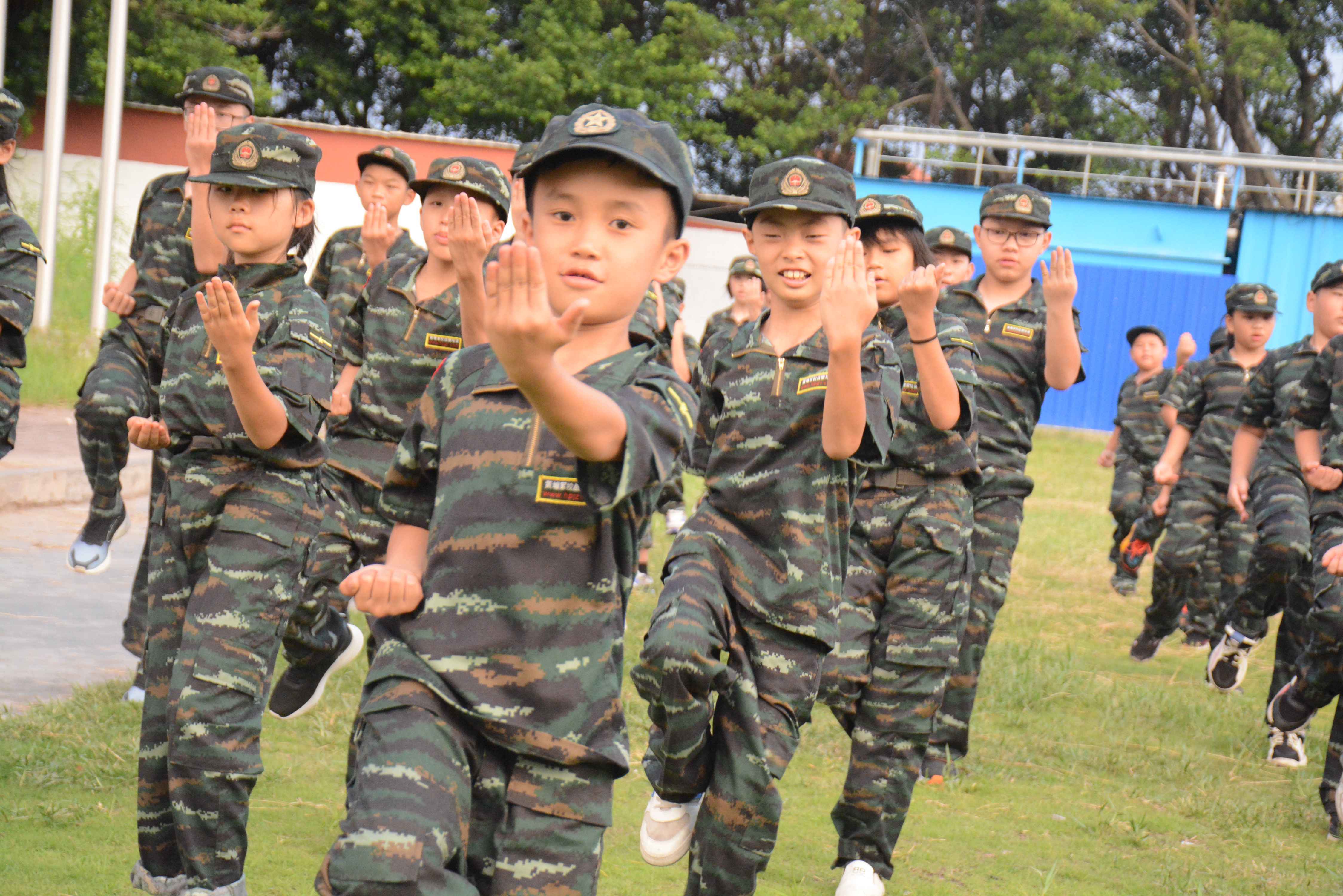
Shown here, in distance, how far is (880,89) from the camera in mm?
33969

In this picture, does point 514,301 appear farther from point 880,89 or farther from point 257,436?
point 880,89

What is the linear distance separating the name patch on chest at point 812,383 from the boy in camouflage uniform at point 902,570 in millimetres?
584

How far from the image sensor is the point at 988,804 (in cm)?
605

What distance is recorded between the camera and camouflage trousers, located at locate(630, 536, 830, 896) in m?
3.98

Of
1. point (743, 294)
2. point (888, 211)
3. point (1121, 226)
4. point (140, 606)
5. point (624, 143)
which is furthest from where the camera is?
point (1121, 226)

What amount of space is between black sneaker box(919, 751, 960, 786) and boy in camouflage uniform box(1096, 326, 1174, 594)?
5.93 m

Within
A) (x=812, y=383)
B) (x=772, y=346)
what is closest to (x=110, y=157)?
(x=772, y=346)

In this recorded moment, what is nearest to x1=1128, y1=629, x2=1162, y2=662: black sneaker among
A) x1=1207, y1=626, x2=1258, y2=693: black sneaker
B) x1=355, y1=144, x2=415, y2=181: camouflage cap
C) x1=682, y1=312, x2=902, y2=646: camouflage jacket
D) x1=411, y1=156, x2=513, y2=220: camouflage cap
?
x1=1207, y1=626, x2=1258, y2=693: black sneaker

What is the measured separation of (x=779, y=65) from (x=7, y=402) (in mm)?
29633

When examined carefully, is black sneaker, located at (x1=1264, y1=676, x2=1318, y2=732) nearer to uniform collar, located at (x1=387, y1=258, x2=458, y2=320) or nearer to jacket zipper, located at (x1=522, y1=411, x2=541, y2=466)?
uniform collar, located at (x1=387, y1=258, x2=458, y2=320)

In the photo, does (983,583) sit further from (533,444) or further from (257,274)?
(533,444)

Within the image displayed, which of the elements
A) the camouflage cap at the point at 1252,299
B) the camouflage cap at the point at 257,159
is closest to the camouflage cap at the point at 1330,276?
the camouflage cap at the point at 1252,299

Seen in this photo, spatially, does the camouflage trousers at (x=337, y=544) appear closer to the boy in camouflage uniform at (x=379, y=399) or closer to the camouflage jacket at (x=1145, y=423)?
the boy in camouflage uniform at (x=379, y=399)

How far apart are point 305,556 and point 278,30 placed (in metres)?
26.3
